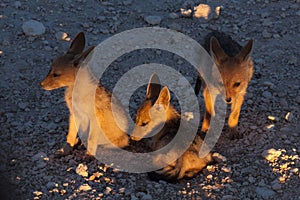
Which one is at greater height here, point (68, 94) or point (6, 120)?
point (68, 94)

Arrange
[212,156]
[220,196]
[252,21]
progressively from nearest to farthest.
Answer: [220,196] → [212,156] → [252,21]

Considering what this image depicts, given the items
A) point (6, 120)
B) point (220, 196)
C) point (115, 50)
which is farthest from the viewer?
point (115, 50)

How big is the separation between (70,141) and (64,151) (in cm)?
16

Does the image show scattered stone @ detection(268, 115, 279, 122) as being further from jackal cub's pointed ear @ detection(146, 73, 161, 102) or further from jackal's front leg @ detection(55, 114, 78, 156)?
jackal's front leg @ detection(55, 114, 78, 156)

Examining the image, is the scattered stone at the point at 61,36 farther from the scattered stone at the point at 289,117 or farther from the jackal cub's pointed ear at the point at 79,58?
the scattered stone at the point at 289,117

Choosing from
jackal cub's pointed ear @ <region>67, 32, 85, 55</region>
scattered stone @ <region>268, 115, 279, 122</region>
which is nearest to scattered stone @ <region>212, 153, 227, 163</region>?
scattered stone @ <region>268, 115, 279, 122</region>

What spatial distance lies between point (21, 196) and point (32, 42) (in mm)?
3375

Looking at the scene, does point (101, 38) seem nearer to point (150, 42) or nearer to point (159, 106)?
point (150, 42)

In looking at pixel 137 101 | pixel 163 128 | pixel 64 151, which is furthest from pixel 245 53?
pixel 64 151

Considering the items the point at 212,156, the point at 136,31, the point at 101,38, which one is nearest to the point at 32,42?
the point at 101,38

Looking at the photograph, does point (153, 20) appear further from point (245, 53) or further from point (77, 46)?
point (245, 53)

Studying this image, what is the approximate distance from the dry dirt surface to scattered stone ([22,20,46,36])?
2 centimetres

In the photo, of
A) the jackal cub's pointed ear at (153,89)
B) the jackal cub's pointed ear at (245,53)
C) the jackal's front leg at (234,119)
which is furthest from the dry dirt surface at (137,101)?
the jackal cub's pointed ear at (245,53)

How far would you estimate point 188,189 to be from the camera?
525cm
